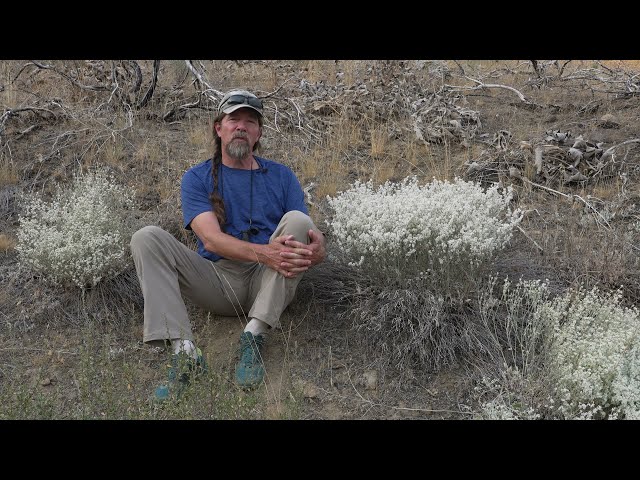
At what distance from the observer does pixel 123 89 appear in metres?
7.16

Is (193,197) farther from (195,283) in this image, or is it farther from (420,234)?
(420,234)

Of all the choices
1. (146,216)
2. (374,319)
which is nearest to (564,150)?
(374,319)

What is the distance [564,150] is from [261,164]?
3.14 meters

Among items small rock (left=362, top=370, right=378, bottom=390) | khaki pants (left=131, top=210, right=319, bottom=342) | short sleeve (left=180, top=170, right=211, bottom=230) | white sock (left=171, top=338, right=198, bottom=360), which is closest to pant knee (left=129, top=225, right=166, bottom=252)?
khaki pants (left=131, top=210, right=319, bottom=342)

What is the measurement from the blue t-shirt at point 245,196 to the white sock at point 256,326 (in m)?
0.56

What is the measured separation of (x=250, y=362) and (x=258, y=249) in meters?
0.68

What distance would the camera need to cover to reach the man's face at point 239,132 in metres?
4.18

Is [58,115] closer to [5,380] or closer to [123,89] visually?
[123,89]

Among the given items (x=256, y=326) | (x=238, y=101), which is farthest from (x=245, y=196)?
(x=256, y=326)

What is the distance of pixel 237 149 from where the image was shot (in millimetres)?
4180

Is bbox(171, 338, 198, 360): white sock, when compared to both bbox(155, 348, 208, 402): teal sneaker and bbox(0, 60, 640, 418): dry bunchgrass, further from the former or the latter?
bbox(0, 60, 640, 418): dry bunchgrass

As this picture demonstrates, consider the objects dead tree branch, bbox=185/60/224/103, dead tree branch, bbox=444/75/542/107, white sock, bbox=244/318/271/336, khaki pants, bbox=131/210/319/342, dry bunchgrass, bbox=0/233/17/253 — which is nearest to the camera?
khaki pants, bbox=131/210/319/342

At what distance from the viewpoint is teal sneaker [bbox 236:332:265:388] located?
11.8ft

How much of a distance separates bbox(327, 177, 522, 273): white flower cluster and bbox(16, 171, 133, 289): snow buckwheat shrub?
167 cm
